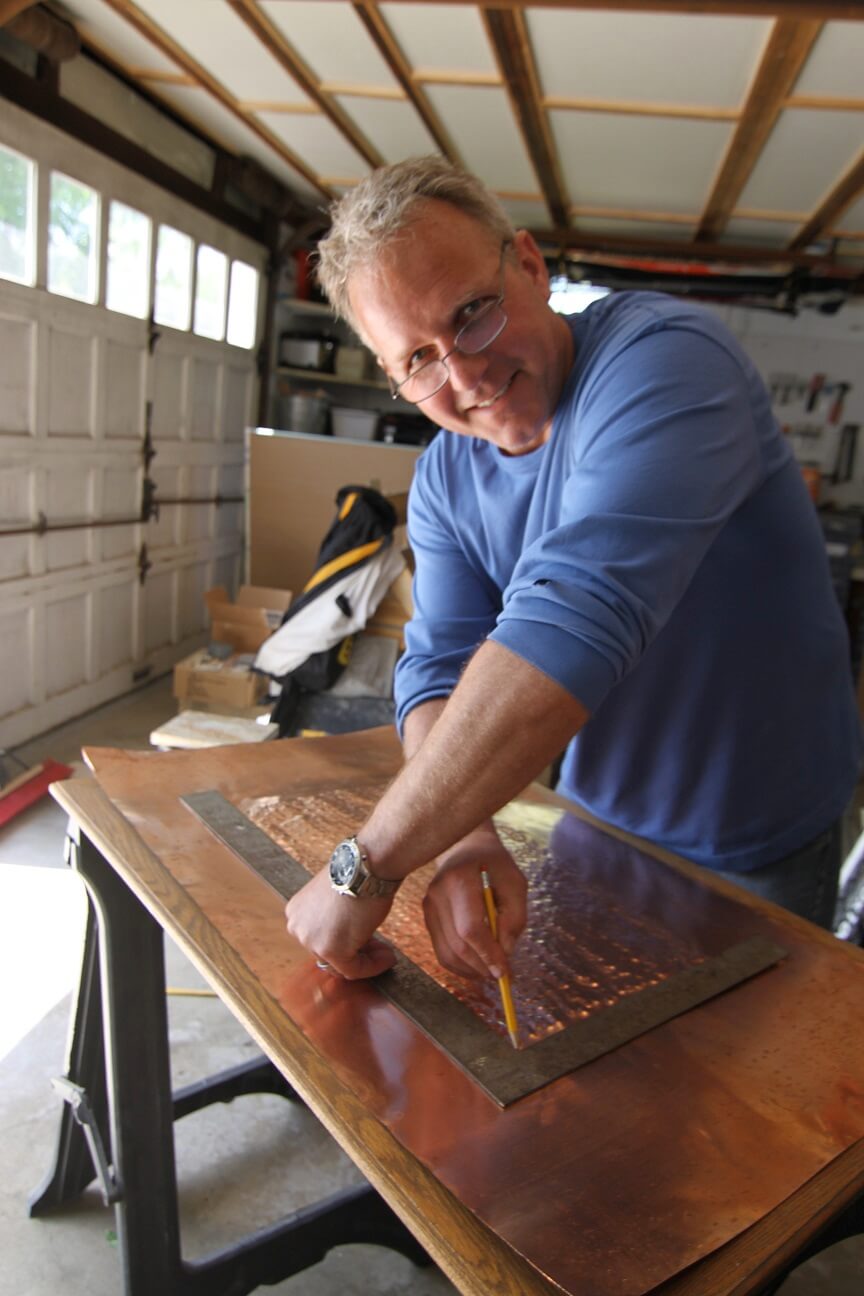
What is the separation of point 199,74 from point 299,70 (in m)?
0.51

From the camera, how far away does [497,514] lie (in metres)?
1.34

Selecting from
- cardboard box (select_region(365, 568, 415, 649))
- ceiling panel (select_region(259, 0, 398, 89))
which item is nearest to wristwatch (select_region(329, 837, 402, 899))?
cardboard box (select_region(365, 568, 415, 649))

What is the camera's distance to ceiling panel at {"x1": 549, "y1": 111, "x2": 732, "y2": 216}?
3.83 meters

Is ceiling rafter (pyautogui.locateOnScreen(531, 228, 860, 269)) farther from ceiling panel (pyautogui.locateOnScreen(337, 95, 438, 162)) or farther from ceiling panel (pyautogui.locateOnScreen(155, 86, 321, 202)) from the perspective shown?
ceiling panel (pyautogui.locateOnScreen(155, 86, 321, 202))

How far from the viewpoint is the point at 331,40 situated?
3367 millimetres

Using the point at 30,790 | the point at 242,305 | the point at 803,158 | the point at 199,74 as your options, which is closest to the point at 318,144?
the point at 199,74

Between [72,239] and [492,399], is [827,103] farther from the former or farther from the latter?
[492,399]

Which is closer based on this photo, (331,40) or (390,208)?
(390,208)

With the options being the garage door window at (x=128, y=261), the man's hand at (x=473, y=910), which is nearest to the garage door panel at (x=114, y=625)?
the garage door window at (x=128, y=261)

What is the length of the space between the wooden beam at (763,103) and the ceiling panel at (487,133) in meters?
0.95

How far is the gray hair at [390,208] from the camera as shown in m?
1.01

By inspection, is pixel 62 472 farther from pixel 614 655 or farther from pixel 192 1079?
pixel 614 655

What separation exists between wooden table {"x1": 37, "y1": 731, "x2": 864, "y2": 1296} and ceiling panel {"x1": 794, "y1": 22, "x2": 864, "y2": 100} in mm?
2986

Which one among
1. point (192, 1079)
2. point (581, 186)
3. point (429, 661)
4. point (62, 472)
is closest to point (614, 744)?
point (429, 661)
